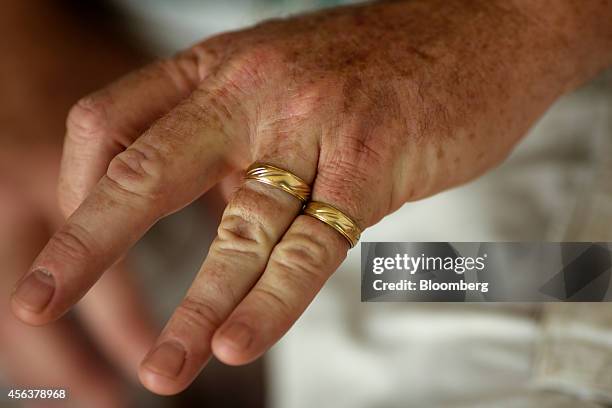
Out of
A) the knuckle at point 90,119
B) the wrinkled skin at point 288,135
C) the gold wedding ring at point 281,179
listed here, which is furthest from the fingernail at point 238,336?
the knuckle at point 90,119

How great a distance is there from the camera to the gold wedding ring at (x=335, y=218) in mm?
443

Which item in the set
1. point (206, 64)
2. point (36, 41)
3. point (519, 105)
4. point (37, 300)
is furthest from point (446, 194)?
point (36, 41)

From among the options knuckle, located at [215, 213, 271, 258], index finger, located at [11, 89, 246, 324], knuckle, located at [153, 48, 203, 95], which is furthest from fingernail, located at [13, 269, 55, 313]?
knuckle, located at [153, 48, 203, 95]

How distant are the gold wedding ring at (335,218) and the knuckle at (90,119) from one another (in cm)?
21

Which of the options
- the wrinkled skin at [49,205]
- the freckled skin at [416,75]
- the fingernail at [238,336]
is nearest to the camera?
the fingernail at [238,336]

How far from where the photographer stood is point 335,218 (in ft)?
1.46

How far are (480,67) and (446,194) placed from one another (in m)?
0.12

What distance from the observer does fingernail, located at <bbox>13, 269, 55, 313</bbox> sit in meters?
0.41

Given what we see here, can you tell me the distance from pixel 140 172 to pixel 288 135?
0.11m

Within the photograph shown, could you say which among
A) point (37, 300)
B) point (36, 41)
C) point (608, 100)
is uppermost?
point (36, 41)

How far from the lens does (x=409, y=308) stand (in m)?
0.59

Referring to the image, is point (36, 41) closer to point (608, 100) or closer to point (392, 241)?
point (392, 241)

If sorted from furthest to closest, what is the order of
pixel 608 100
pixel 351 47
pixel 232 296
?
1. pixel 608 100
2. pixel 351 47
3. pixel 232 296

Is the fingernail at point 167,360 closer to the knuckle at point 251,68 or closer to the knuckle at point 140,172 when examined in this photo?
the knuckle at point 140,172
